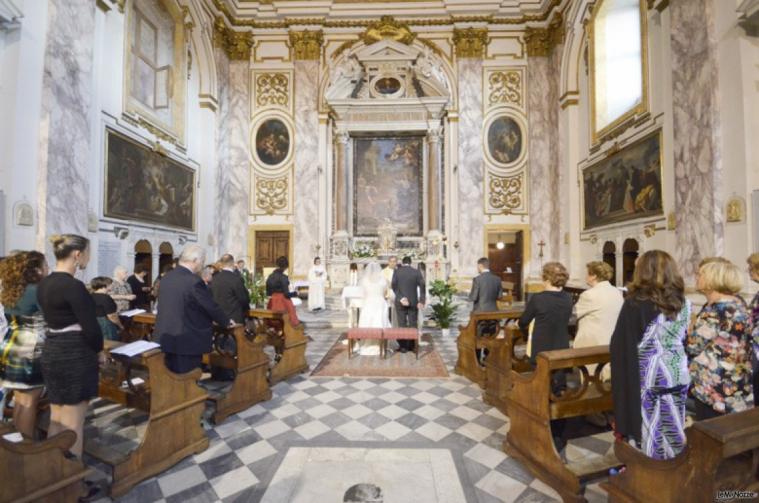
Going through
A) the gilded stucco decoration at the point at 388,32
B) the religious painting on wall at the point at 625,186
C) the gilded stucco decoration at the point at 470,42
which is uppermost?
the gilded stucco decoration at the point at 388,32

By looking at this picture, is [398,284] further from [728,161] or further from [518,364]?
[728,161]

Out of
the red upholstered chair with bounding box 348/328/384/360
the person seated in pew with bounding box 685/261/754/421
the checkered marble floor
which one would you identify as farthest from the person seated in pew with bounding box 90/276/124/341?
the person seated in pew with bounding box 685/261/754/421

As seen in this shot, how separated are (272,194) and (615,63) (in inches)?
423

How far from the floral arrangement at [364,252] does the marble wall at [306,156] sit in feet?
4.37

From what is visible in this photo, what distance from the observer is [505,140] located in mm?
12219

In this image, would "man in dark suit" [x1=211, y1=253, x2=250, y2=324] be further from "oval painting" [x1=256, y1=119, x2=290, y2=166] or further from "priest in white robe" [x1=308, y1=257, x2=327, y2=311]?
"oval painting" [x1=256, y1=119, x2=290, y2=166]

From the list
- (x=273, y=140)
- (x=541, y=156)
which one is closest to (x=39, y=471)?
(x=273, y=140)

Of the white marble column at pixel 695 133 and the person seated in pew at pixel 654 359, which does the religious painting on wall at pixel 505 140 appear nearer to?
the white marble column at pixel 695 133

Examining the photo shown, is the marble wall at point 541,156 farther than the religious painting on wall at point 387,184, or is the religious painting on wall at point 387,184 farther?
the religious painting on wall at point 387,184

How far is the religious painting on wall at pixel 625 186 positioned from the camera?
24.2ft

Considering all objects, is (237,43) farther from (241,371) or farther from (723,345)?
(723,345)

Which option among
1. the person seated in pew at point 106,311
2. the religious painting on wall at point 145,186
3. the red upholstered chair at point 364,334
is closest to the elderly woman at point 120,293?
the person seated in pew at point 106,311

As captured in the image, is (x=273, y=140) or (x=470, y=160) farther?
(x=273, y=140)

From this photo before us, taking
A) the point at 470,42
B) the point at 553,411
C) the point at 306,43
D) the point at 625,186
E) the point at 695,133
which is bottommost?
the point at 553,411
